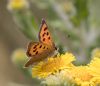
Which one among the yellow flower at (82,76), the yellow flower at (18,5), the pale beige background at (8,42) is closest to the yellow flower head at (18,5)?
the yellow flower at (18,5)

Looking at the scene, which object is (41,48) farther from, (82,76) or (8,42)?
(8,42)

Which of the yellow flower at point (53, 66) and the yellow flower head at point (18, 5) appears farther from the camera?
the yellow flower head at point (18, 5)

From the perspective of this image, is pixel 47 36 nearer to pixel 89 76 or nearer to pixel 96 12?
pixel 89 76

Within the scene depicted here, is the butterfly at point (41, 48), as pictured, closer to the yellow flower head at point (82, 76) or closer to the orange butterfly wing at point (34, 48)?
the orange butterfly wing at point (34, 48)

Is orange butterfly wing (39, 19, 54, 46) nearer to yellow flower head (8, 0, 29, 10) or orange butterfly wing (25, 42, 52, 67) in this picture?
orange butterfly wing (25, 42, 52, 67)

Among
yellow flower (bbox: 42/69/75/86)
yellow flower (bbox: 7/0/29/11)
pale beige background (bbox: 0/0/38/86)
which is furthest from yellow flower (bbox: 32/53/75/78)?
pale beige background (bbox: 0/0/38/86)

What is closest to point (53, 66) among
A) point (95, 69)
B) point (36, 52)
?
point (36, 52)
